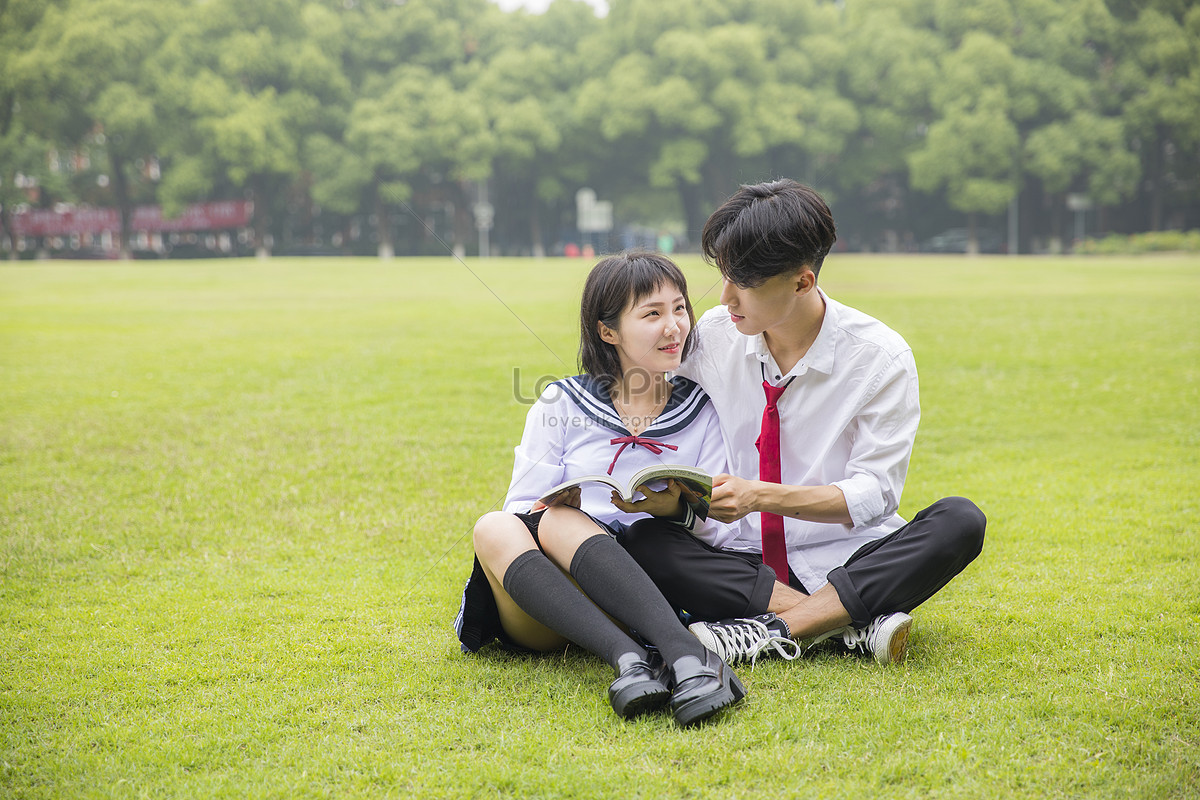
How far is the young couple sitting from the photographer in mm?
2666

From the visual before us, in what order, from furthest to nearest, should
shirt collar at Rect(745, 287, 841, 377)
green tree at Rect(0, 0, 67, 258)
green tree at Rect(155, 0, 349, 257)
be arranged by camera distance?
green tree at Rect(155, 0, 349, 257)
green tree at Rect(0, 0, 67, 258)
shirt collar at Rect(745, 287, 841, 377)

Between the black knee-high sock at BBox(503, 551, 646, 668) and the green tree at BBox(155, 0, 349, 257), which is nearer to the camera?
the black knee-high sock at BBox(503, 551, 646, 668)

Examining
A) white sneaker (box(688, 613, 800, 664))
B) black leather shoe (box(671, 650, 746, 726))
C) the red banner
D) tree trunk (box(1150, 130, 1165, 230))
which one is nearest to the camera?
black leather shoe (box(671, 650, 746, 726))

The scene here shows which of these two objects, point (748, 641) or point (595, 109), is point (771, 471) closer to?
point (748, 641)

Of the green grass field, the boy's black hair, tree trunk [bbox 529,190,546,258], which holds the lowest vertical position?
the green grass field

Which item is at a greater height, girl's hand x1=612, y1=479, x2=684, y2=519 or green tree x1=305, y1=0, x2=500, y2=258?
green tree x1=305, y1=0, x2=500, y2=258

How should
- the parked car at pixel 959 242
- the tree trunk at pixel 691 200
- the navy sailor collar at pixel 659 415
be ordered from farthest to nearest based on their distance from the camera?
1. the tree trunk at pixel 691 200
2. the parked car at pixel 959 242
3. the navy sailor collar at pixel 659 415

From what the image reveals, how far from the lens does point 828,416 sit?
2.94m

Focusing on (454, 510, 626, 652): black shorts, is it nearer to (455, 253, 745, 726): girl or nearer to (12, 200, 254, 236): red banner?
(455, 253, 745, 726): girl

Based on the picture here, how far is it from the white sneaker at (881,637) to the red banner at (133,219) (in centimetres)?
4014

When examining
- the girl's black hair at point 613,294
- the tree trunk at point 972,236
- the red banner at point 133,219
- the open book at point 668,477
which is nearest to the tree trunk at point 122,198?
the red banner at point 133,219

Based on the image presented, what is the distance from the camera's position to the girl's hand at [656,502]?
8.68 ft

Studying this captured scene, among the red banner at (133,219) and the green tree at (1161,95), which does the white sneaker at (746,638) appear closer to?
the green tree at (1161,95)

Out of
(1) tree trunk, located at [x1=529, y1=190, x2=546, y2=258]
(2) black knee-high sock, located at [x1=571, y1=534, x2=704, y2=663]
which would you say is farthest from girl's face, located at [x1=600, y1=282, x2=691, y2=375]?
(1) tree trunk, located at [x1=529, y1=190, x2=546, y2=258]
